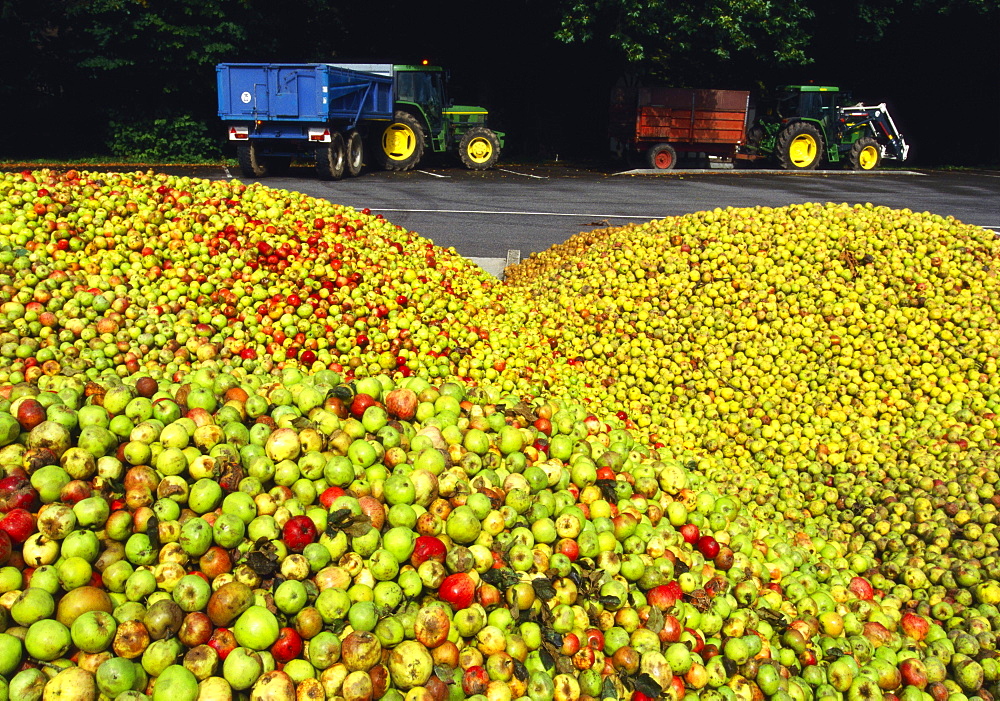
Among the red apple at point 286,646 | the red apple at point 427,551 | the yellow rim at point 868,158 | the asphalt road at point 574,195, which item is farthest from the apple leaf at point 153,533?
the yellow rim at point 868,158

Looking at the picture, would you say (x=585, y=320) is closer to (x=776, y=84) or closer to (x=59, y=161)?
(x=59, y=161)

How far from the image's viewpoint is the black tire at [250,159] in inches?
701

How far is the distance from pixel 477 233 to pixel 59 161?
16721mm

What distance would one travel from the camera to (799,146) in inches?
920

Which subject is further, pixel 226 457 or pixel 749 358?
pixel 749 358

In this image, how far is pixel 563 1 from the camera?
2377cm

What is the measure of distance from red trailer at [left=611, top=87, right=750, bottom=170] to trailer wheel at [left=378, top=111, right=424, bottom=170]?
6931mm

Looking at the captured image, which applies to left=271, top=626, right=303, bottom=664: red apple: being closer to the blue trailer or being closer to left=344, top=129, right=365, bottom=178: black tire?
the blue trailer

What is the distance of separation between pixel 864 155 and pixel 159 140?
76.7 feet

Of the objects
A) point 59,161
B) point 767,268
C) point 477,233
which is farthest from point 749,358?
point 59,161

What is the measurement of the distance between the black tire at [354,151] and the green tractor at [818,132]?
41.5ft

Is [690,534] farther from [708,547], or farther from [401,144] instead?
[401,144]

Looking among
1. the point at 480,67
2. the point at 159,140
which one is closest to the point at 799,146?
the point at 480,67

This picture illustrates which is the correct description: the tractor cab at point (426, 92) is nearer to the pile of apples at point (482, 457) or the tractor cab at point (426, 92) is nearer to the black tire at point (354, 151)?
the black tire at point (354, 151)
